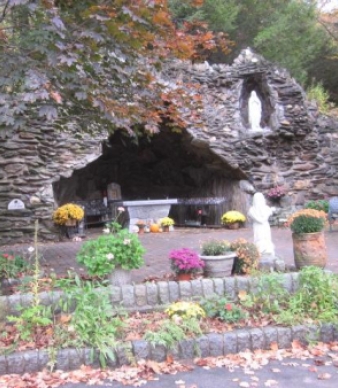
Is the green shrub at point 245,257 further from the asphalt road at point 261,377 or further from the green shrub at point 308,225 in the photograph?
the asphalt road at point 261,377

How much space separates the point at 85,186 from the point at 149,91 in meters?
8.85

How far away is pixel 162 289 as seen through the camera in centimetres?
434

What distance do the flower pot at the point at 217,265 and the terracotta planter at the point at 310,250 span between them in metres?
0.85

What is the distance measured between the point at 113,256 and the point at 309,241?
2262 millimetres

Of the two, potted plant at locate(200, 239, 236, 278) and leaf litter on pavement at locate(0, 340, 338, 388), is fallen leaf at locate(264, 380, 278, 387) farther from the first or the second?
potted plant at locate(200, 239, 236, 278)

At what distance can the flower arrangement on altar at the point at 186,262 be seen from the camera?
457 cm

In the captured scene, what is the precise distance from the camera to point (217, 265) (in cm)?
473

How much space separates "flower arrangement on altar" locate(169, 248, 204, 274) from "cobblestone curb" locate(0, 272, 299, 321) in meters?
0.22

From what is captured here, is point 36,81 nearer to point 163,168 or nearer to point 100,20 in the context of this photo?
point 100,20

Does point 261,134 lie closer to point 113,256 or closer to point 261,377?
point 113,256

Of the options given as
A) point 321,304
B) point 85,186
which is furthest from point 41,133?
point 321,304

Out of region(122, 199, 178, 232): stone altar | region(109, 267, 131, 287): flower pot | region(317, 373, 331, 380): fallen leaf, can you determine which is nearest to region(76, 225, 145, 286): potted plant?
region(109, 267, 131, 287): flower pot

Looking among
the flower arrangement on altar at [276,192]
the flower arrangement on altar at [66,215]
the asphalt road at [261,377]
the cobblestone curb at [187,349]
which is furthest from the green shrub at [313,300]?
the flower arrangement on altar at [276,192]

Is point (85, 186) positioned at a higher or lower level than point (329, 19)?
lower
